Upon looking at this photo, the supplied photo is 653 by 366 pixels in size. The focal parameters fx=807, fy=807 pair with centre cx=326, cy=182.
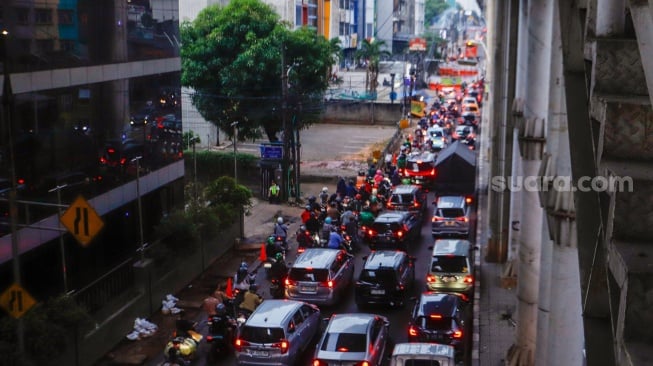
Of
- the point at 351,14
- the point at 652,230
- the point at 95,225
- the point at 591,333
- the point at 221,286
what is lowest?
the point at 221,286

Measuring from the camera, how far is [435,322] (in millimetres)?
16531

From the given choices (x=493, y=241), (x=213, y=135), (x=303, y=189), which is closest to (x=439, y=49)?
(x=213, y=135)

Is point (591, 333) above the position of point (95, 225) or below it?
above

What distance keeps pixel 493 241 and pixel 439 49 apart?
103505mm

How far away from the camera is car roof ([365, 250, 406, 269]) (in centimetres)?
2006

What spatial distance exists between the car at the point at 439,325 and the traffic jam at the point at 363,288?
21mm

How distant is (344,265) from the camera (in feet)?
70.2

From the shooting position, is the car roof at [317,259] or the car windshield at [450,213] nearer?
the car roof at [317,259]

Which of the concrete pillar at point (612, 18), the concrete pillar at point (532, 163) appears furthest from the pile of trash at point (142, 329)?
the concrete pillar at point (612, 18)

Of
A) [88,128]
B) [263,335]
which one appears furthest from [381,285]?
[88,128]

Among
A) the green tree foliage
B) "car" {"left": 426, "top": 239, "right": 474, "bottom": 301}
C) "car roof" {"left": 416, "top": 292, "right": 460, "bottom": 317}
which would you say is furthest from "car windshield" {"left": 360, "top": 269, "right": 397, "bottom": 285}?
the green tree foliage

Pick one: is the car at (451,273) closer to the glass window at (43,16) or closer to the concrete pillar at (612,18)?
the glass window at (43,16)

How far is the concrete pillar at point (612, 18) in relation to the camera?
13.5 feet

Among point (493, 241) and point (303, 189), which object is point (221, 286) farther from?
point (303, 189)
